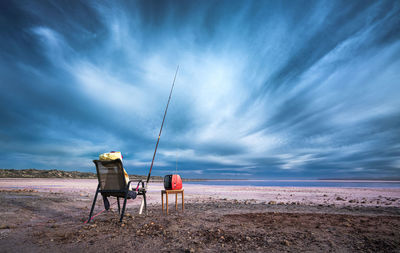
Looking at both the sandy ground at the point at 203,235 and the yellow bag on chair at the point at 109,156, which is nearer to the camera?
the sandy ground at the point at 203,235

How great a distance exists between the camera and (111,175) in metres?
6.39

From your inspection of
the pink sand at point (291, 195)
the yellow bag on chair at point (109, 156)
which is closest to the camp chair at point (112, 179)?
the yellow bag on chair at point (109, 156)

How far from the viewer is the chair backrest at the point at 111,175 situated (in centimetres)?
623

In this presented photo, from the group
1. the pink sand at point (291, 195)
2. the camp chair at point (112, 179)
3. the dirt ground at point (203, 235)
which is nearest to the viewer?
the dirt ground at point (203, 235)

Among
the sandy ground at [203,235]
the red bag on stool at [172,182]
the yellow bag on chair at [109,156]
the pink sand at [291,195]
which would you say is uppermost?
the yellow bag on chair at [109,156]

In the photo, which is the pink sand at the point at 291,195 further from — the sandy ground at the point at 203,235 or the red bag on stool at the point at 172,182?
the sandy ground at the point at 203,235

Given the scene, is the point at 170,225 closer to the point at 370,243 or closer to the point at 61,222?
the point at 61,222

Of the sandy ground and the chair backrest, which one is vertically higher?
the chair backrest

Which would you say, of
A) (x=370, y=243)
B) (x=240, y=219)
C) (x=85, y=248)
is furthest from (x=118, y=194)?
(x=370, y=243)

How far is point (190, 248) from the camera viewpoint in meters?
4.04

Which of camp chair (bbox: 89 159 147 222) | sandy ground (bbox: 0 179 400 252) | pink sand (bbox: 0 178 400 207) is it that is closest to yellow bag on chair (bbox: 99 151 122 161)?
camp chair (bbox: 89 159 147 222)

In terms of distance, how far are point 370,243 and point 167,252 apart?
3.89 meters

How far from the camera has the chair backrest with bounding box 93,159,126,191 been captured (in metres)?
6.23

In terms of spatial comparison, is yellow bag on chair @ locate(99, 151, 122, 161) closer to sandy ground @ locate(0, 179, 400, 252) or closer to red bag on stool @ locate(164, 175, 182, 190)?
sandy ground @ locate(0, 179, 400, 252)
